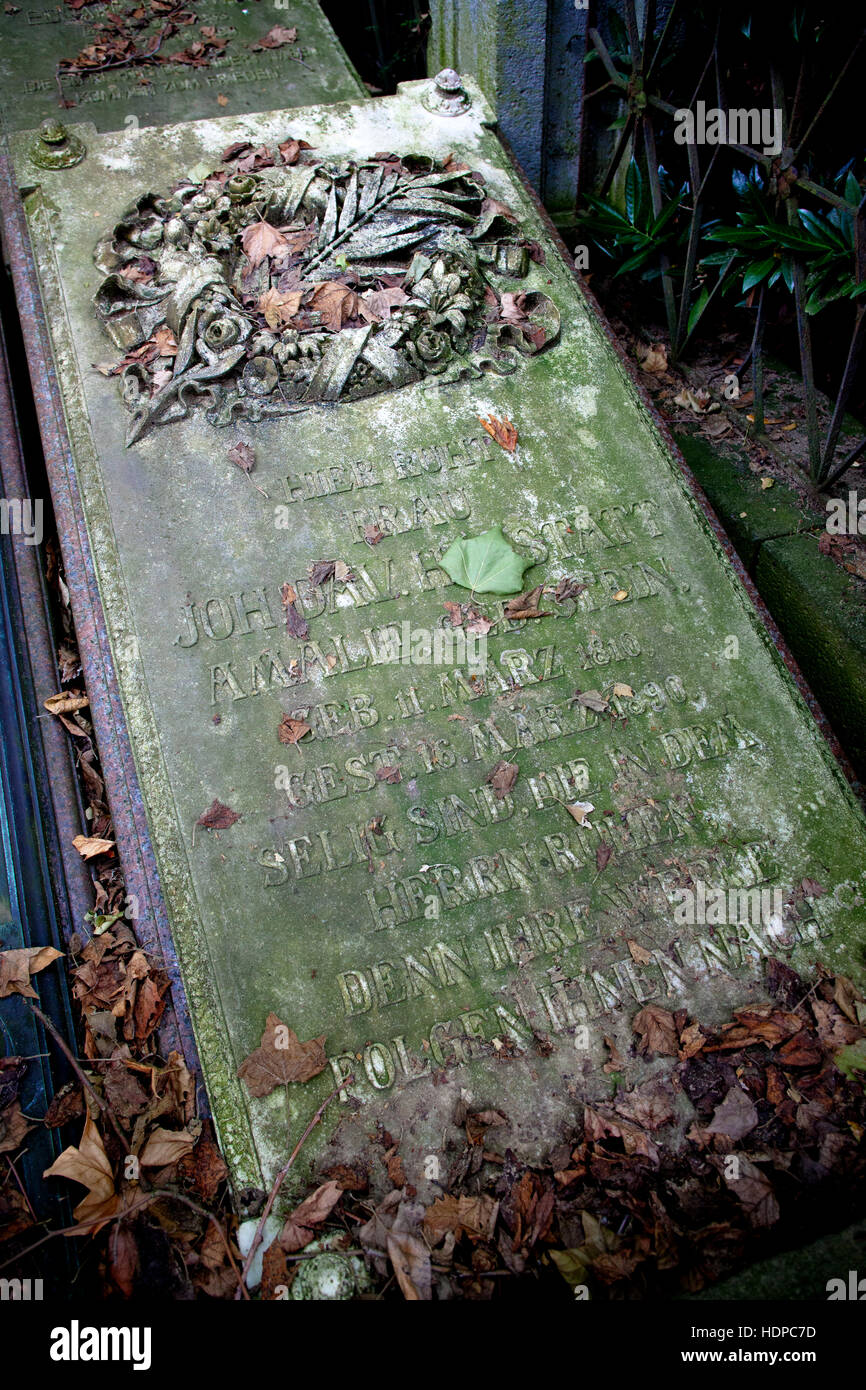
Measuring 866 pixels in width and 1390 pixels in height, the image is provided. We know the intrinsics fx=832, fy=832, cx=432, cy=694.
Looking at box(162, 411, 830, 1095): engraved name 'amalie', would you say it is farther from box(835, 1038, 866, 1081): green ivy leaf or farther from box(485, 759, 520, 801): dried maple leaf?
box(835, 1038, 866, 1081): green ivy leaf

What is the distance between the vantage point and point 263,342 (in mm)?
2830

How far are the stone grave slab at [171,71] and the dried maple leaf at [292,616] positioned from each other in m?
2.88

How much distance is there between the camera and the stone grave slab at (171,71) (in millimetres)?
4023

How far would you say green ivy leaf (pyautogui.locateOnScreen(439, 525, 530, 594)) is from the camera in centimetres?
259

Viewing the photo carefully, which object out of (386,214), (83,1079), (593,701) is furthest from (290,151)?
(83,1079)

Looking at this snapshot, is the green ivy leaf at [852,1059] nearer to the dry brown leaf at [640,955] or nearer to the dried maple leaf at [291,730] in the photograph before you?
the dry brown leaf at [640,955]

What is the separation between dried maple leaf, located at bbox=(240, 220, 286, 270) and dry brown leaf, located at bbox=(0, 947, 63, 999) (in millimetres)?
2448

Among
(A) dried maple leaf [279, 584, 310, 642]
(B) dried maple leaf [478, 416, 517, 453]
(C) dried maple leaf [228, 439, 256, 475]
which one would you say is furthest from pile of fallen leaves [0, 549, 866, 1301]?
(B) dried maple leaf [478, 416, 517, 453]

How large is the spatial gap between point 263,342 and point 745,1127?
2.73 metres

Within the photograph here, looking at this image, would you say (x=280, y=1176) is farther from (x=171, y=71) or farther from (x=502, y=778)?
(x=171, y=71)
